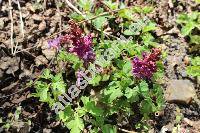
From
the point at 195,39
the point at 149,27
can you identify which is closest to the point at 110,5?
the point at 149,27

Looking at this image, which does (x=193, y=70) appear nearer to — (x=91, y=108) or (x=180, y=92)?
(x=180, y=92)

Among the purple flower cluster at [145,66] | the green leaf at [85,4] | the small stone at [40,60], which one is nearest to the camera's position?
the purple flower cluster at [145,66]

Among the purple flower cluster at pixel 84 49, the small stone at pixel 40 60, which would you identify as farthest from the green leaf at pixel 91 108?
the small stone at pixel 40 60

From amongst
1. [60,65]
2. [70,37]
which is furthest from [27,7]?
[70,37]

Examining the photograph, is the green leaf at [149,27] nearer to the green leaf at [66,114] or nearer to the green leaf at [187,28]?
the green leaf at [187,28]

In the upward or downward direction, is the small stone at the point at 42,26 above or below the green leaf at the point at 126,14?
below

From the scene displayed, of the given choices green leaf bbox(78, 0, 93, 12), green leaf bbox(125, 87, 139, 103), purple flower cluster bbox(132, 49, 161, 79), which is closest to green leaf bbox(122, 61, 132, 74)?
purple flower cluster bbox(132, 49, 161, 79)

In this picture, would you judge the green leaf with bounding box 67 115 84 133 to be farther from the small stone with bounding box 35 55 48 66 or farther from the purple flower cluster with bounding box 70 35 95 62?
the small stone with bounding box 35 55 48 66
